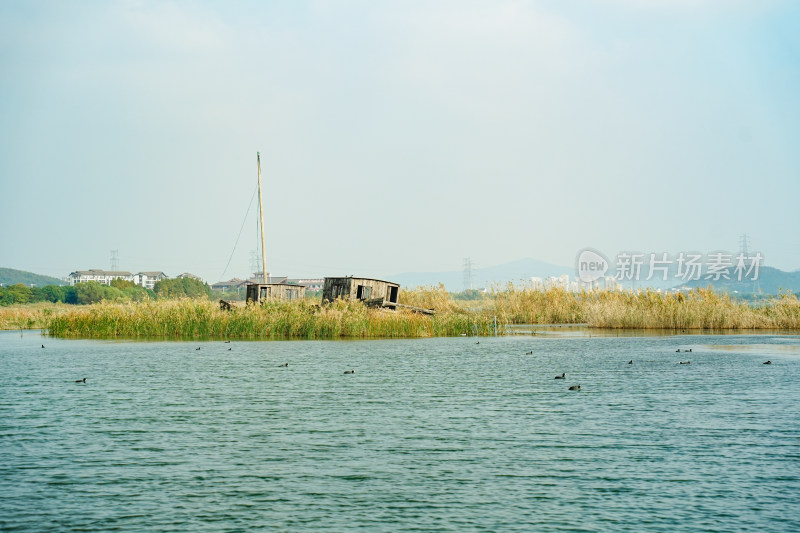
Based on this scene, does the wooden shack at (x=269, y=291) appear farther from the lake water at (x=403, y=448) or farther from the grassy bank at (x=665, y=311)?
the lake water at (x=403, y=448)

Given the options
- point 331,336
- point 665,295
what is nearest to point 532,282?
point 665,295

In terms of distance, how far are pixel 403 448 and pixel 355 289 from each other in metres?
33.2

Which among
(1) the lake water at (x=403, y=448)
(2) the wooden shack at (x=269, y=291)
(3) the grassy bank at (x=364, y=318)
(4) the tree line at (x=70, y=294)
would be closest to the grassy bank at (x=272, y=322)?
(3) the grassy bank at (x=364, y=318)

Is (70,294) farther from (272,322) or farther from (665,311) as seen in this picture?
(665,311)

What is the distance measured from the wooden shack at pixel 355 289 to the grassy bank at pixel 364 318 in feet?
9.09

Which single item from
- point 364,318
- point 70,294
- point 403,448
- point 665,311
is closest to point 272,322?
point 364,318

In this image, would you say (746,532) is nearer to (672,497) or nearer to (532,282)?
(672,497)

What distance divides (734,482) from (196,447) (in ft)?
30.6

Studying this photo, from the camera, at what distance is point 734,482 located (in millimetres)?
11828

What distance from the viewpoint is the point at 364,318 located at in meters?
41.5

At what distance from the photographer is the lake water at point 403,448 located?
10.6 meters

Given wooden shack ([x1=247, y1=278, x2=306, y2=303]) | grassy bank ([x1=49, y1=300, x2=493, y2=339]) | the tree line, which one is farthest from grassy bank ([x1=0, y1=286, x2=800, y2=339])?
the tree line

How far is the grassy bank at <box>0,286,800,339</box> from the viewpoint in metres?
41.9

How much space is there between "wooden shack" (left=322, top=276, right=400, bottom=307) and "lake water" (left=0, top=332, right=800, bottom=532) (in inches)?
751
